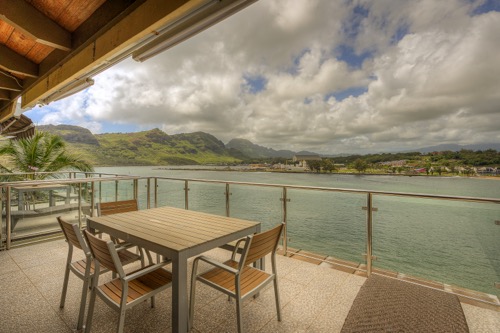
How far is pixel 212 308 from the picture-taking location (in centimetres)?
244

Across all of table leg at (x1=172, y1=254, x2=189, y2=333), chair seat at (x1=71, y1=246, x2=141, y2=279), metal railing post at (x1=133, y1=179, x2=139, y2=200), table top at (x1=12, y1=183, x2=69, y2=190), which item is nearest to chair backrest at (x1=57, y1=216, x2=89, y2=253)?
chair seat at (x1=71, y1=246, x2=141, y2=279)

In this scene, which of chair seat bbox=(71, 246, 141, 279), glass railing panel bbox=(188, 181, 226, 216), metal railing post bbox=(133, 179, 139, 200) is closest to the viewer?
chair seat bbox=(71, 246, 141, 279)

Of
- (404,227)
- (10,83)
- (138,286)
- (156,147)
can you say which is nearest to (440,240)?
(404,227)

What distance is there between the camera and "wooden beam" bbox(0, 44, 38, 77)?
2973 mm

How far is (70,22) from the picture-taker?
247cm

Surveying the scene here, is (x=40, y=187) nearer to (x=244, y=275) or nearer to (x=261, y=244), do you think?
(x=244, y=275)

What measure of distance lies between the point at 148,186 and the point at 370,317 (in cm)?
556

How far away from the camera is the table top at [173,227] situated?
2068 millimetres

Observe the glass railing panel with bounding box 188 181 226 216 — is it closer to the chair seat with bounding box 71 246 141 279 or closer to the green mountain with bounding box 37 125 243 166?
the chair seat with bounding box 71 246 141 279

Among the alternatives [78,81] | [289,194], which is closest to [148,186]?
[78,81]

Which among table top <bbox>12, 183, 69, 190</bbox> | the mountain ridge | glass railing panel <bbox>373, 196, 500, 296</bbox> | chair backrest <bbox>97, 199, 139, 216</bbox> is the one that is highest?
the mountain ridge

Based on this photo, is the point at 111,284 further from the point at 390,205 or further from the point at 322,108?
the point at 322,108

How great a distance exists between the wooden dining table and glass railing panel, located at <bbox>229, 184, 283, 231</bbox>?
1669 millimetres

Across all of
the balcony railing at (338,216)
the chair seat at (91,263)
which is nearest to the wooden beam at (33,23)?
the chair seat at (91,263)
